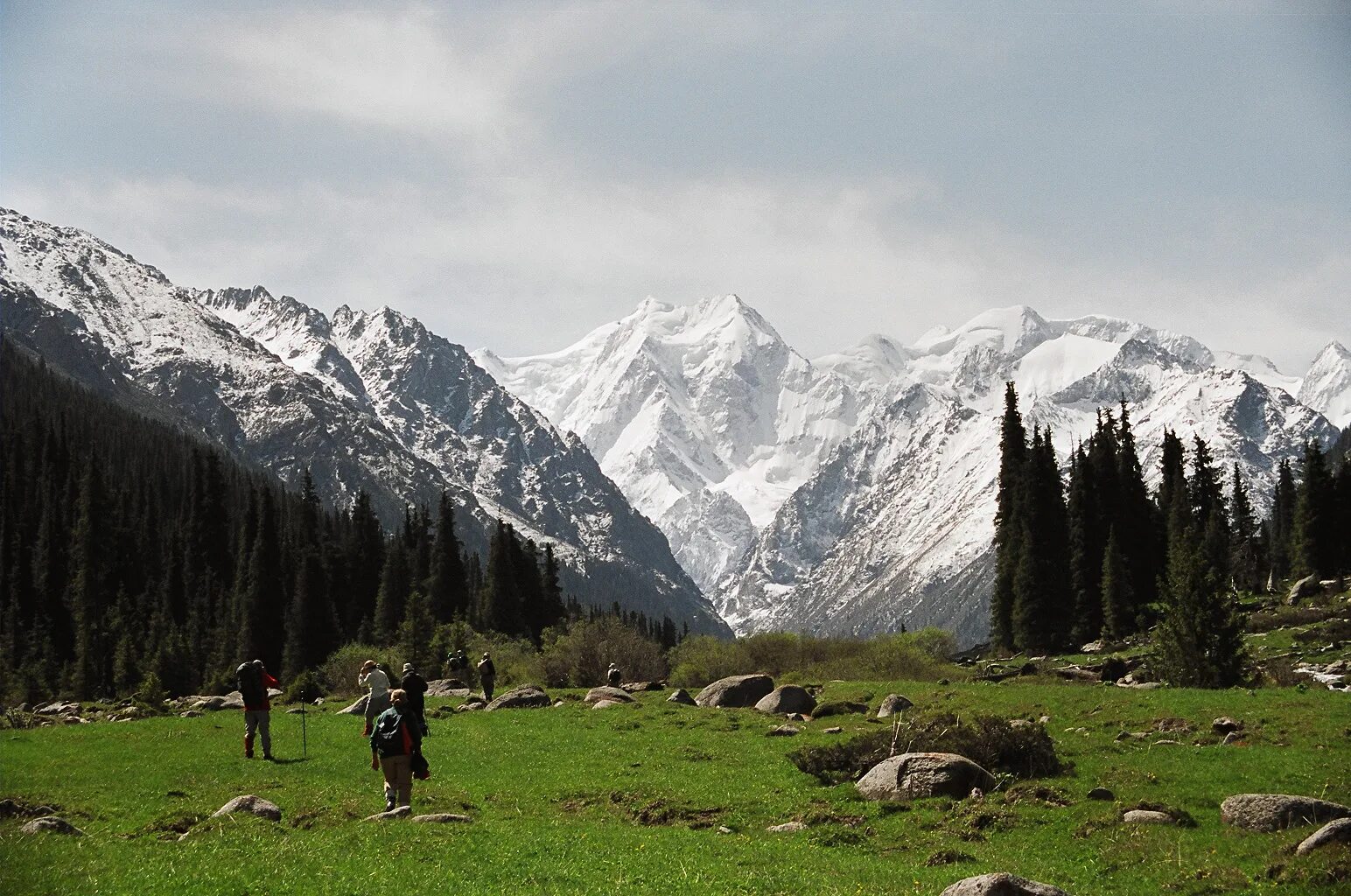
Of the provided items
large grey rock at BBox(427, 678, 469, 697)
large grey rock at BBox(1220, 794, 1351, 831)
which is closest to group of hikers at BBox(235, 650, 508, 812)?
large grey rock at BBox(427, 678, 469, 697)

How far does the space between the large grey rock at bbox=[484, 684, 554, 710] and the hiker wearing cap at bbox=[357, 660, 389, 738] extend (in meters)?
17.4

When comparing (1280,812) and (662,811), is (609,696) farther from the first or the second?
(1280,812)

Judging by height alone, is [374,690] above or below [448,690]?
above

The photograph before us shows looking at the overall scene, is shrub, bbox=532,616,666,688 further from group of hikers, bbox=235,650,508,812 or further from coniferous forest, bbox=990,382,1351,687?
coniferous forest, bbox=990,382,1351,687

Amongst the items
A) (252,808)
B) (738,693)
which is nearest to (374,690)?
(252,808)

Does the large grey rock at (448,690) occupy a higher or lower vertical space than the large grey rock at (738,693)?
lower

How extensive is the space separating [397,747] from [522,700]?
104 feet

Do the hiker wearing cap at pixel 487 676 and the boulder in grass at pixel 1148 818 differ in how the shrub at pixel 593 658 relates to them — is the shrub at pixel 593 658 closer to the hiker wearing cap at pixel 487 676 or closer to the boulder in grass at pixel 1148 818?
the hiker wearing cap at pixel 487 676

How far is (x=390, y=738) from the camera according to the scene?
28.3 m

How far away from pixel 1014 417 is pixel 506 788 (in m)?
85.2

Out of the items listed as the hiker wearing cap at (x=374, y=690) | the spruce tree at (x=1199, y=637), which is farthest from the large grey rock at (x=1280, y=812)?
the hiker wearing cap at (x=374, y=690)

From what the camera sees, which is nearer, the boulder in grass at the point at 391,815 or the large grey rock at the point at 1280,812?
the large grey rock at the point at 1280,812

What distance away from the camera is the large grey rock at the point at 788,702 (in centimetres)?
5141

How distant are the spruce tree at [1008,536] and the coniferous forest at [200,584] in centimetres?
4747
